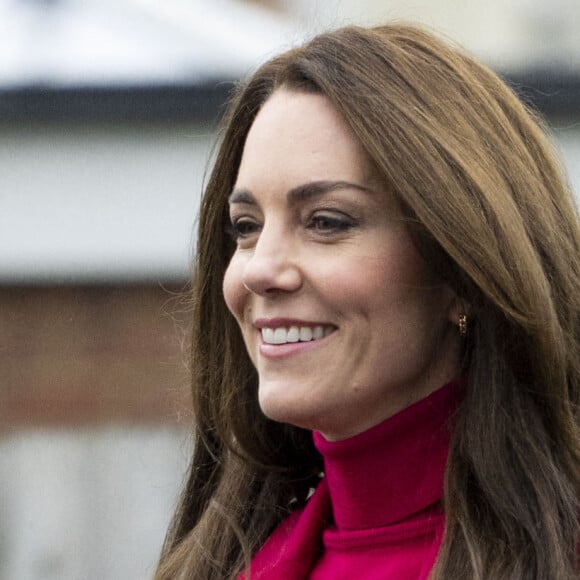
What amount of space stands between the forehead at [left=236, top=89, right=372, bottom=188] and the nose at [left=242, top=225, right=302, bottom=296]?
0.34 feet

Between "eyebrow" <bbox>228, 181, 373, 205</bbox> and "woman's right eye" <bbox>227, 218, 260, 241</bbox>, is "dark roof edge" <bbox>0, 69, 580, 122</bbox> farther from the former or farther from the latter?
"eyebrow" <bbox>228, 181, 373, 205</bbox>

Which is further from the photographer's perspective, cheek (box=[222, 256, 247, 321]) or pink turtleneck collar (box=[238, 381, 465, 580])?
cheek (box=[222, 256, 247, 321])

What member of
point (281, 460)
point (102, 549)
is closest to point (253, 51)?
point (102, 549)

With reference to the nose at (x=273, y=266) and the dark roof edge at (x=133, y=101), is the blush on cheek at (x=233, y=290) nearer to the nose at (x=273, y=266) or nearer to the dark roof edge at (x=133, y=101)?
the nose at (x=273, y=266)

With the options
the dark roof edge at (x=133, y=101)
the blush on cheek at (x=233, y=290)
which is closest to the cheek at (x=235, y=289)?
the blush on cheek at (x=233, y=290)

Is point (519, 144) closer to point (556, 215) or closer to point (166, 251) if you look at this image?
point (556, 215)

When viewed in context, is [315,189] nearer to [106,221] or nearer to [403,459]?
[403,459]

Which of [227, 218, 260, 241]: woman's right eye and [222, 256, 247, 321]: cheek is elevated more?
[227, 218, 260, 241]: woman's right eye

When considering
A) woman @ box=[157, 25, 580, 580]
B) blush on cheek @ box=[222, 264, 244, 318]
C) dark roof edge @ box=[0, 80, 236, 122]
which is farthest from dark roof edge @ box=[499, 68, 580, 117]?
blush on cheek @ box=[222, 264, 244, 318]

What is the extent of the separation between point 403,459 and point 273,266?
0.44 meters

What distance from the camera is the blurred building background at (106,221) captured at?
6.55 metres

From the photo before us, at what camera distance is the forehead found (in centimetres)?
283

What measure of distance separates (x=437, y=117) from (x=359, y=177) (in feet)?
0.61

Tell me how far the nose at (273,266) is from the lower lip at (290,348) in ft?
0.34
